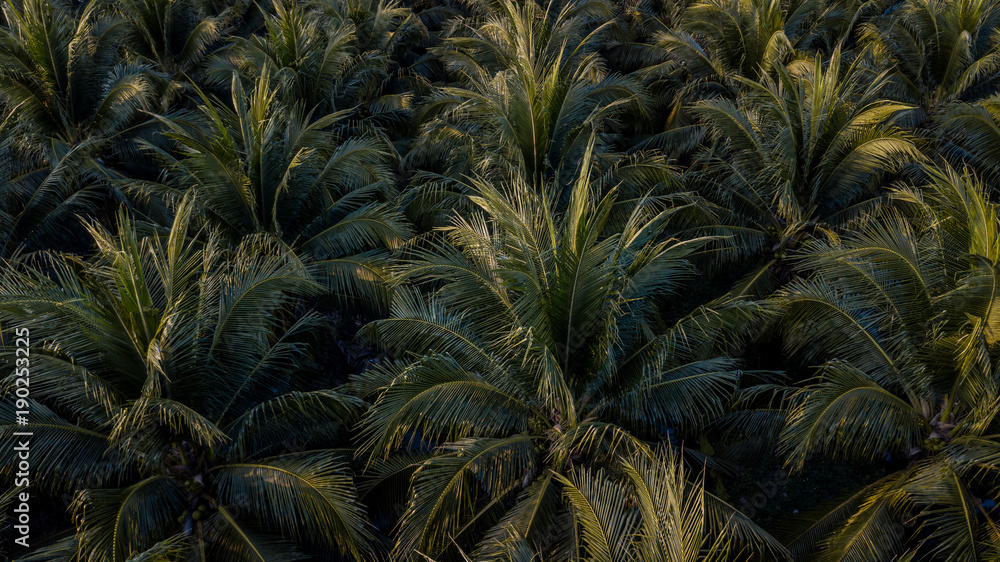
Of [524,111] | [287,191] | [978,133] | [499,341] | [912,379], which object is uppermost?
[524,111]

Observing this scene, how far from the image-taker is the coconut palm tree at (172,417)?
6.52m

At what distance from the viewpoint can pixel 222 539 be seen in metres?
7.04

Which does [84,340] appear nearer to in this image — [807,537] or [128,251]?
[128,251]

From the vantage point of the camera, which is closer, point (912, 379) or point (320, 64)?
point (912, 379)

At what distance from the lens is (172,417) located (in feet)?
21.7

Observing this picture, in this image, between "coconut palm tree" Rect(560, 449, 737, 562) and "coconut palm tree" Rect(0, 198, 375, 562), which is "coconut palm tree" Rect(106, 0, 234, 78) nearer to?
"coconut palm tree" Rect(0, 198, 375, 562)

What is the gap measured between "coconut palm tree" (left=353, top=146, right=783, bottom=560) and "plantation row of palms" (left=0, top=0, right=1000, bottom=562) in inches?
1.5

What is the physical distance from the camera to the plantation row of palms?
662 centimetres

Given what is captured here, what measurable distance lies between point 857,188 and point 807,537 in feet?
19.2

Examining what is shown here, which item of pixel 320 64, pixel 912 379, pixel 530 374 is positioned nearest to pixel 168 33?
→ pixel 320 64

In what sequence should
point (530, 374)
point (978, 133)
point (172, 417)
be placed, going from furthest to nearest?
point (978, 133) → point (530, 374) → point (172, 417)

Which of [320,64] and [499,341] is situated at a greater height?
[320,64]

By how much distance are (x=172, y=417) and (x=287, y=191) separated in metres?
4.25

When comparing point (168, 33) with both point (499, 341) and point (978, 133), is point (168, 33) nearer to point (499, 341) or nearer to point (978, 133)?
point (499, 341)
